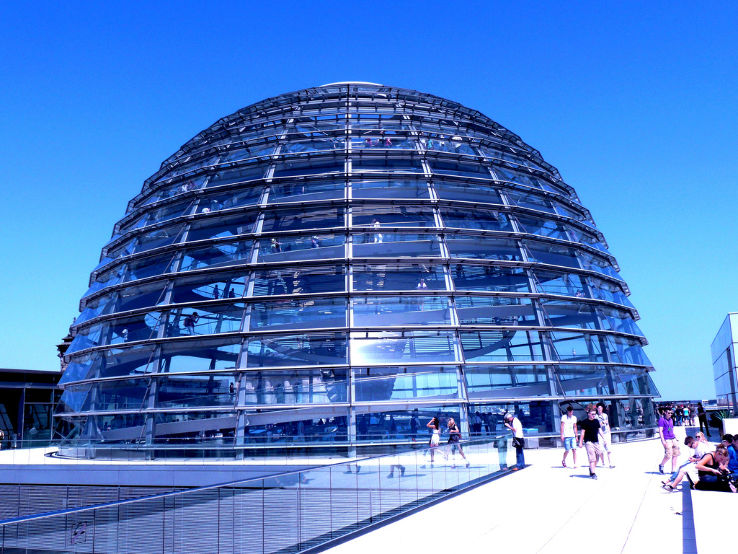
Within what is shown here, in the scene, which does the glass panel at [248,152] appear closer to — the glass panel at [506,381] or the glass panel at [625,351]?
the glass panel at [506,381]

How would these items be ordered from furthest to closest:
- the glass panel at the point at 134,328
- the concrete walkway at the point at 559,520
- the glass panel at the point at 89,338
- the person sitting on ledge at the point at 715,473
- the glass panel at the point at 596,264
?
the glass panel at the point at 596,264
the glass panel at the point at 89,338
the glass panel at the point at 134,328
the person sitting on ledge at the point at 715,473
the concrete walkway at the point at 559,520

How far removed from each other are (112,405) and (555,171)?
21.6 m

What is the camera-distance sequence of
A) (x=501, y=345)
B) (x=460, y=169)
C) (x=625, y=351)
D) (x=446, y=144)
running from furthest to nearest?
1. (x=446, y=144)
2. (x=460, y=169)
3. (x=625, y=351)
4. (x=501, y=345)

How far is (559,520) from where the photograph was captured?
10484 millimetres

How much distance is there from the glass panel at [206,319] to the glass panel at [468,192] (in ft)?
26.1

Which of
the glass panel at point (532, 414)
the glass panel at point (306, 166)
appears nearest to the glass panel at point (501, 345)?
the glass panel at point (532, 414)

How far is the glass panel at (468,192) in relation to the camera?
80.2 feet

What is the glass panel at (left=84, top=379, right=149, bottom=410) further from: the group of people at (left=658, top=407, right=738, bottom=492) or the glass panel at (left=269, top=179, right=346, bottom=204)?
the group of people at (left=658, top=407, right=738, bottom=492)

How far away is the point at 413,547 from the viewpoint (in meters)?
9.03

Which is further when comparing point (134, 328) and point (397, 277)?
point (134, 328)

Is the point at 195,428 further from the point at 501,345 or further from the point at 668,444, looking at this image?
the point at 668,444

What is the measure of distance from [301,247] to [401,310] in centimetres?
381

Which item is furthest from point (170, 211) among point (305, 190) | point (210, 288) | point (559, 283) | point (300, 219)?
point (559, 283)

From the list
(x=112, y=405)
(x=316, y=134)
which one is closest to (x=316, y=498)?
(x=112, y=405)
